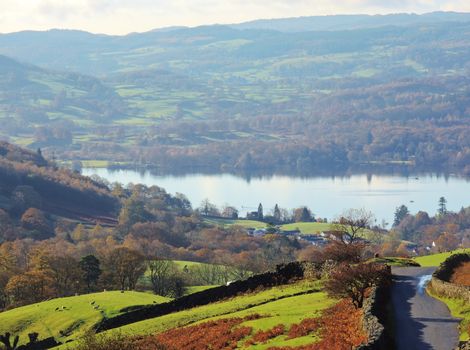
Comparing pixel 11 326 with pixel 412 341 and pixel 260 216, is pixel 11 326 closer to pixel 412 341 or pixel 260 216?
pixel 412 341

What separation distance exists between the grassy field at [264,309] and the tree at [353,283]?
1062 millimetres

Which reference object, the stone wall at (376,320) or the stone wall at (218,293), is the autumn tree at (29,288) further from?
the stone wall at (376,320)

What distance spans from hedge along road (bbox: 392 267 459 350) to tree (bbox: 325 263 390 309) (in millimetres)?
1154

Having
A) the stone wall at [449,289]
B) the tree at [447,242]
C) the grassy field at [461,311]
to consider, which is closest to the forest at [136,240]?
the tree at [447,242]

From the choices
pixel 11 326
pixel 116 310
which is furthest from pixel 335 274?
pixel 11 326

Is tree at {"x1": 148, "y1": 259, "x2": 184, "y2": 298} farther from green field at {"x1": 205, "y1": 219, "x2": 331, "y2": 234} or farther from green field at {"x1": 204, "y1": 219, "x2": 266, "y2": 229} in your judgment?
green field at {"x1": 204, "y1": 219, "x2": 266, "y2": 229}

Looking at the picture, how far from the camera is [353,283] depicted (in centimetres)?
2931

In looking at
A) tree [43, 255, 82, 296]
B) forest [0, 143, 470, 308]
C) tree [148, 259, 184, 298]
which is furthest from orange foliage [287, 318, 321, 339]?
tree [43, 255, 82, 296]

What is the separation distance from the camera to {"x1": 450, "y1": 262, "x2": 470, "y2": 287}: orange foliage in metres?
34.2

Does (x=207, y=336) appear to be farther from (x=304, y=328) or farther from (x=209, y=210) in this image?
(x=209, y=210)

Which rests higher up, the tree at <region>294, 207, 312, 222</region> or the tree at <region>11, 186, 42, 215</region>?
the tree at <region>11, 186, 42, 215</region>

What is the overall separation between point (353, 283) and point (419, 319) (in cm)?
298

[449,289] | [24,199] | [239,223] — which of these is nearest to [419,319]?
[449,289]

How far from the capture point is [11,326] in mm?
45031
